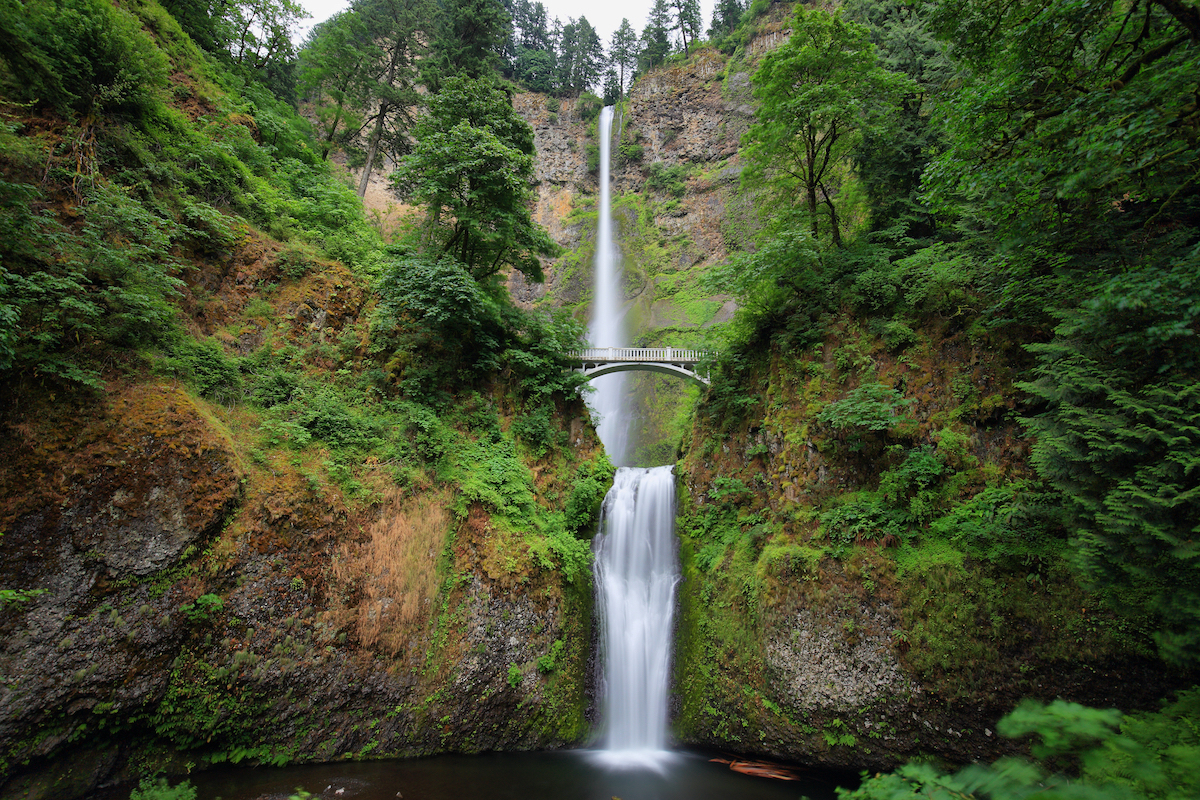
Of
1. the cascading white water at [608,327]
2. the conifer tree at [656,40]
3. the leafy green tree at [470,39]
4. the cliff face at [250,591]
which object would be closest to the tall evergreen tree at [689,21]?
the conifer tree at [656,40]

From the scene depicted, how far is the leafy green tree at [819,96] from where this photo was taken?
10.2 metres

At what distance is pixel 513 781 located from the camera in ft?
25.7

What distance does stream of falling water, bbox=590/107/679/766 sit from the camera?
381 inches

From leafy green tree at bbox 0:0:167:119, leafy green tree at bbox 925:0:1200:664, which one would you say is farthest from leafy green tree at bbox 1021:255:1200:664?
leafy green tree at bbox 0:0:167:119

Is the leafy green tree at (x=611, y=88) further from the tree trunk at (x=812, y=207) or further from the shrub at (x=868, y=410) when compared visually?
the shrub at (x=868, y=410)

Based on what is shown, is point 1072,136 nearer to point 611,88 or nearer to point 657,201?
point 657,201

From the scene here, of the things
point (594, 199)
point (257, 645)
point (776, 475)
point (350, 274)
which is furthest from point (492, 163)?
point (594, 199)

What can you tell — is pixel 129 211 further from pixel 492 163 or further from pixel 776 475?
pixel 776 475

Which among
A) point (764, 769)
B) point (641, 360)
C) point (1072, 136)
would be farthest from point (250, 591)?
point (641, 360)

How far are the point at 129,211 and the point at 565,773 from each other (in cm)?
1201

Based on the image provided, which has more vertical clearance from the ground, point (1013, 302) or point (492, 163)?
point (492, 163)

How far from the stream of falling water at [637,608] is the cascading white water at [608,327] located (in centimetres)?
1009

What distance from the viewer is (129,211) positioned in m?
7.28

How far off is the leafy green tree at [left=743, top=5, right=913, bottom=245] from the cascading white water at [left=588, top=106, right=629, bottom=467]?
13958mm
